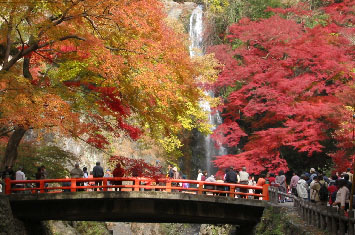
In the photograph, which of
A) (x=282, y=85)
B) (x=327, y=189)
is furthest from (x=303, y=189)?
(x=282, y=85)

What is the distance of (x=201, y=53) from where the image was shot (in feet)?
118

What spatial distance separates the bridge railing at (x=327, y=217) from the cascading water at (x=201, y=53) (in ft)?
40.5

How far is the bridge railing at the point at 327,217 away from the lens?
12.8 meters

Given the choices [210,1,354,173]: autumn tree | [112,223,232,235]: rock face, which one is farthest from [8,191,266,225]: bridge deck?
[210,1,354,173]: autumn tree

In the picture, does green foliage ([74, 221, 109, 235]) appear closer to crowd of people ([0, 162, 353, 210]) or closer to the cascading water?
crowd of people ([0, 162, 353, 210])

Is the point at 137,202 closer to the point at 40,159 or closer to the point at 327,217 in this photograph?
the point at 40,159

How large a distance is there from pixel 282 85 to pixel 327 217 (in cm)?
1429

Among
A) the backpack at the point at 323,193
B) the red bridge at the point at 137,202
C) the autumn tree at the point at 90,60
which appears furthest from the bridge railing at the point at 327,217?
the autumn tree at the point at 90,60

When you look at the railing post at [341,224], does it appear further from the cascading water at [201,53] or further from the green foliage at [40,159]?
the cascading water at [201,53]

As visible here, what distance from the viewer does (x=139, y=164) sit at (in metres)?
18.8

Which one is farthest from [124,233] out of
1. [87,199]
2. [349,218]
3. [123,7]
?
[349,218]

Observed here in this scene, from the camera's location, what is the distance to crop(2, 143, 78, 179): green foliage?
74.5 ft

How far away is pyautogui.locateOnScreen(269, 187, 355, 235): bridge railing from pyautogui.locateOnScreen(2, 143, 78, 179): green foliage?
989 centimetres

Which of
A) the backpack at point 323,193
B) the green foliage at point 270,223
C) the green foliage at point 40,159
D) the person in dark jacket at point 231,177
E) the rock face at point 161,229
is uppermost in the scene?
the green foliage at point 40,159
